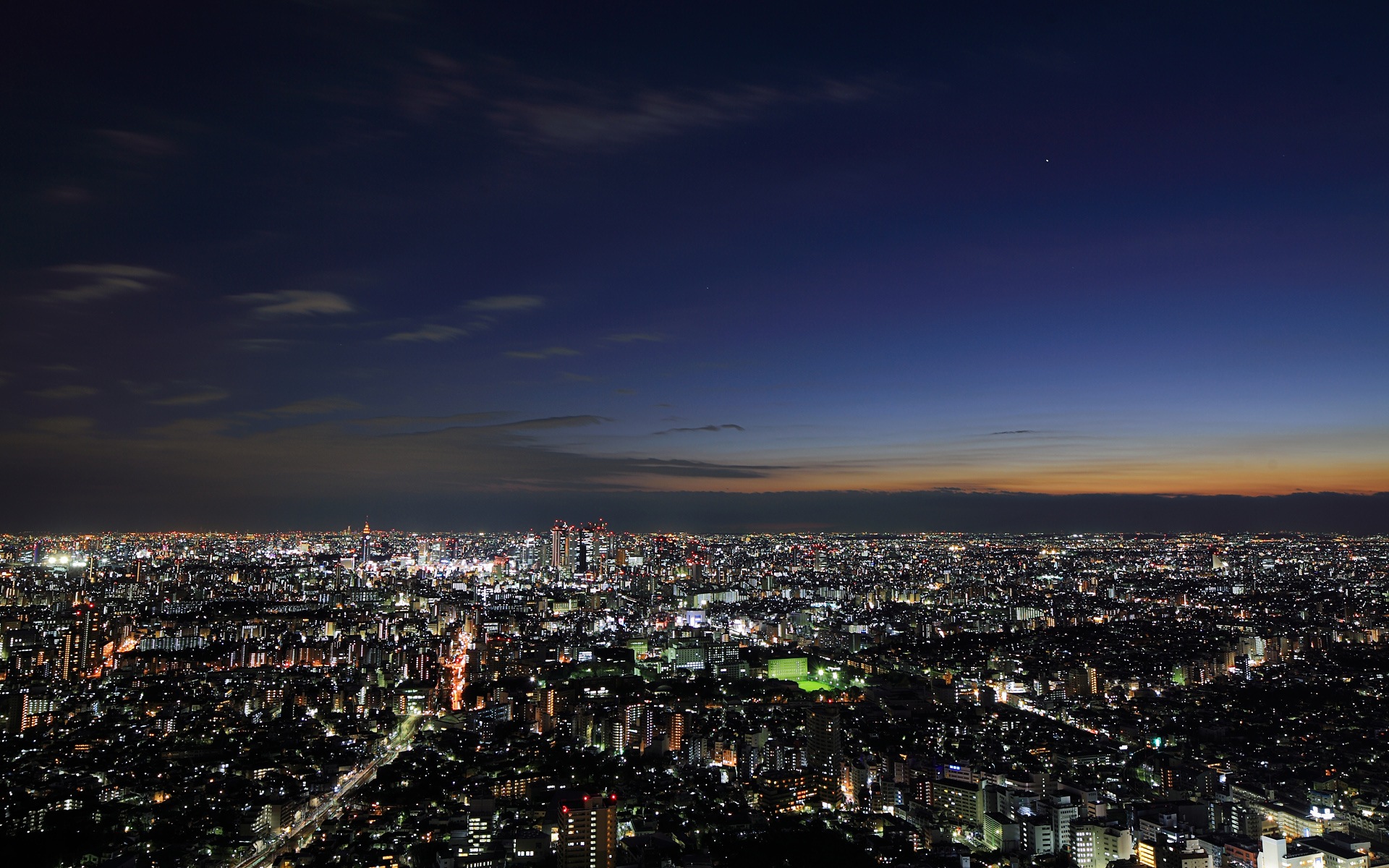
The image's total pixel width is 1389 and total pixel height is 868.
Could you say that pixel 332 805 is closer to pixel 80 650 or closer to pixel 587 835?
pixel 587 835

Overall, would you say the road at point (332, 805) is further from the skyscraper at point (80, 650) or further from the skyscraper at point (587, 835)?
the skyscraper at point (80, 650)

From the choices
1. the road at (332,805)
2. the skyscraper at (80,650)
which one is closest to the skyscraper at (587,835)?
the road at (332,805)

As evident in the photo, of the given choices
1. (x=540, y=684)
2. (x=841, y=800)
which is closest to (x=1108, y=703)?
(x=841, y=800)

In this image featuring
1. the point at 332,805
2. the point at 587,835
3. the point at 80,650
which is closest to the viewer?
the point at 587,835

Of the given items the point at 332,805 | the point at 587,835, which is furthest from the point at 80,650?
the point at 587,835

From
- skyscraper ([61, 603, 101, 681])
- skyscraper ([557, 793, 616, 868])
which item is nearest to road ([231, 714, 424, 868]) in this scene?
skyscraper ([557, 793, 616, 868])

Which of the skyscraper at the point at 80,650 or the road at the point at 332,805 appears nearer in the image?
the road at the point at 332,805
